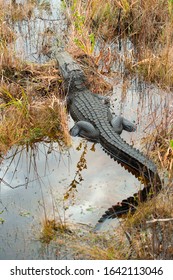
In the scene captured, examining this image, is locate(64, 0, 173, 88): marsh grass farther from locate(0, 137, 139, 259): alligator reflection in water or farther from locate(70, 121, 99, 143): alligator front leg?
locate(0, 137, 139, 259): alligator reflection in water

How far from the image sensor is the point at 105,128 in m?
6.16

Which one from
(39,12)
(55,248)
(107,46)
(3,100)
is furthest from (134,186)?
(39,12)

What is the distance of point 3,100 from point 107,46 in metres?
2.58

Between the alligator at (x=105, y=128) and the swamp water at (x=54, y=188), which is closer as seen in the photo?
the swamp water at (x=54, y=188)

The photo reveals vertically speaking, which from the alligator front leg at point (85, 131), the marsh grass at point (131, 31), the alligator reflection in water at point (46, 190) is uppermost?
the marsh grass at point (131, 31)

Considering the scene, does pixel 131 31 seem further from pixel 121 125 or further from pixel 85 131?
pixel 85 131

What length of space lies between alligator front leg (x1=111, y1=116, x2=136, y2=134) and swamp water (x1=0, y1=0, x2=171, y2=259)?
79 mm

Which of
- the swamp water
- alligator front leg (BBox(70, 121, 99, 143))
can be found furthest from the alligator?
Answer: the swamp water

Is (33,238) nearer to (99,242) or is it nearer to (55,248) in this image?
(55,248)

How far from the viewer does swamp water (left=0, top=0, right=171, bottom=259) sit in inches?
183

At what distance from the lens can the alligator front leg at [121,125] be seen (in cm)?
640

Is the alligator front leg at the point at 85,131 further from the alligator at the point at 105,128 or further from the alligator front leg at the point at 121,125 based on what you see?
the alligator front leg at the point at 121,125

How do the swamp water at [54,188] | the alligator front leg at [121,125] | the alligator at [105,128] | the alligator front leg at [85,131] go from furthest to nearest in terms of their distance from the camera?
the alligator front leg at [121,125]
the alligator front leg at [85,131]
the alligator at [105,128]
the swamp water at [54,188]

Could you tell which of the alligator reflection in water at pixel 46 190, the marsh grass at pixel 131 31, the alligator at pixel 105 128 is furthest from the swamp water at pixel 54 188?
the marsh grass at pixel 131 31
